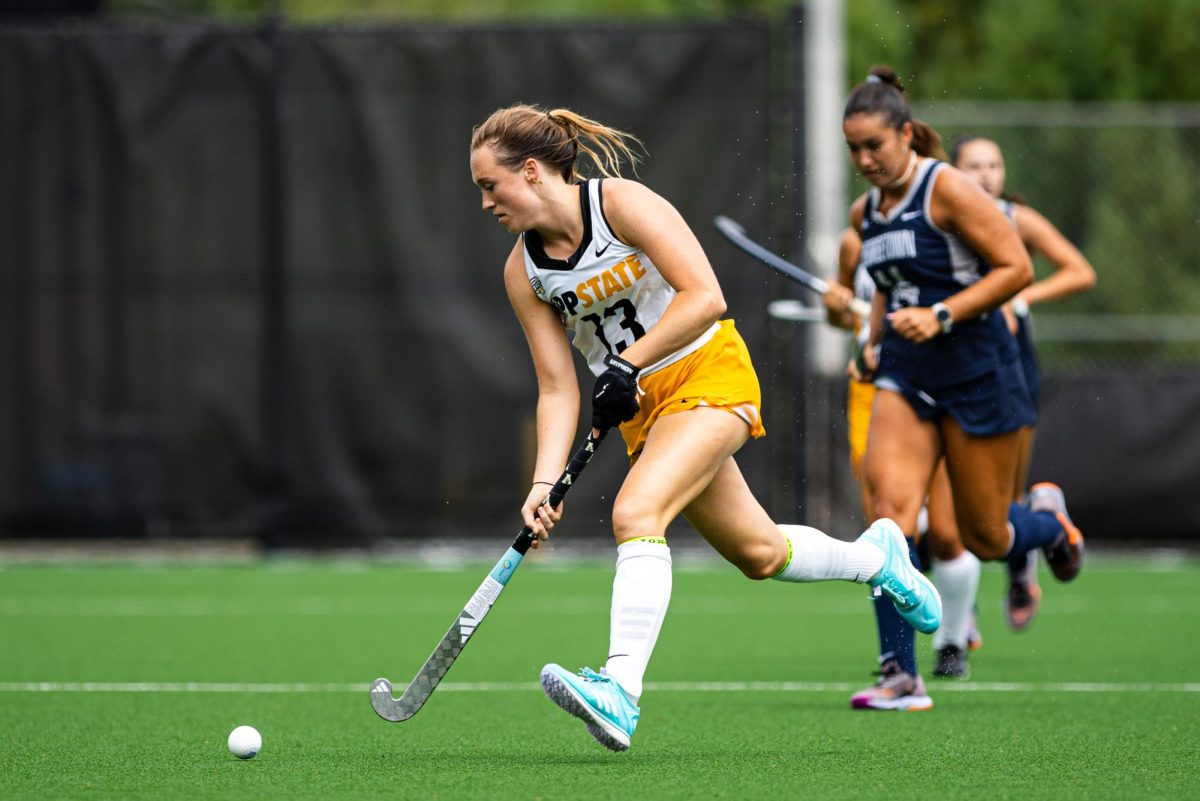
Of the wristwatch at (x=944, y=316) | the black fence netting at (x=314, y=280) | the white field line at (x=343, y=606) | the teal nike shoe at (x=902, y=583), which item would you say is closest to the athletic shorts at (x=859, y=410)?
the wristwatch at (x=944, y=316)

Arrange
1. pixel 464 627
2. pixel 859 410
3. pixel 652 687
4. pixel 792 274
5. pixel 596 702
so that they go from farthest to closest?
pixel 859 410 → pixel 792 274 → pixel 652 687 → pixel 464 627 → pixel 596 702

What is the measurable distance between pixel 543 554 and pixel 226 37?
143 inches

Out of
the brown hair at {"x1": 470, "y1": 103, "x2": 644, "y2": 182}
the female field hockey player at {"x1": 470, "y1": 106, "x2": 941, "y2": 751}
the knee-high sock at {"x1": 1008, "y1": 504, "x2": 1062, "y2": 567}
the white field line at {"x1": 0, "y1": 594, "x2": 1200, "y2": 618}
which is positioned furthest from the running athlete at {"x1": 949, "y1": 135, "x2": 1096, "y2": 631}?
the brown hair at {"x1": 470, "y1": 103, "x2": 644, "y2": 182}

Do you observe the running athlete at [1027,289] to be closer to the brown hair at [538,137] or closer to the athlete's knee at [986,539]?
the athlete's knee at [986,539]

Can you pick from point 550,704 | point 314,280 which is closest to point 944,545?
point 550,704

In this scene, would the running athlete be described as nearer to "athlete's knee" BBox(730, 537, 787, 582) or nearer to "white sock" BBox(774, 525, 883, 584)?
"white sock" BBox(774, 525, 883, 584)

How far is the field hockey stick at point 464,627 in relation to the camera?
468cm

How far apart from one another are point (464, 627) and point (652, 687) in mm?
1549

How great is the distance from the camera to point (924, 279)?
5797 mm

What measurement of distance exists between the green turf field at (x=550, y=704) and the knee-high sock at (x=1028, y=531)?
420mm

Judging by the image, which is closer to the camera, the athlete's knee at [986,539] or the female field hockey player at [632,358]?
the female field hockey player at [632,358]

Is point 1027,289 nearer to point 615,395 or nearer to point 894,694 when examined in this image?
point 894,694

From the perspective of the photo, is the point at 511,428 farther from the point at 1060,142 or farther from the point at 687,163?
the point at 1060,142

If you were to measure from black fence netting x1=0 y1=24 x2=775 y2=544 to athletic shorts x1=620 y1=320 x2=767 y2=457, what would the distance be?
6448 mm
